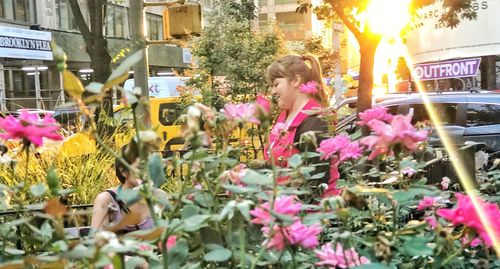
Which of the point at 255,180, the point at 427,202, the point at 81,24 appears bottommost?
the point at 427,202

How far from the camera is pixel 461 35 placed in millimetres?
17234

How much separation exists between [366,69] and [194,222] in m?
9.40

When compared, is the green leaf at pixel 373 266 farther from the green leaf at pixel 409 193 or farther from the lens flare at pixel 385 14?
the lens flare at pixel 385 14

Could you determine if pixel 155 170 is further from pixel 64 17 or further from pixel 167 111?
pixel 64 17

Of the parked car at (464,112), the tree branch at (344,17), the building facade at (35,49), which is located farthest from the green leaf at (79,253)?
the building facade at (35,49)

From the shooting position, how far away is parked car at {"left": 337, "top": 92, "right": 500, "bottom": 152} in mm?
9836

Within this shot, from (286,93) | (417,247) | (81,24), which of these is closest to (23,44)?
(81,24)

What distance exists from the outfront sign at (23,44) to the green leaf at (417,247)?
25816 millimetres

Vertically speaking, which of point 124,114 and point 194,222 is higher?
point 124,114

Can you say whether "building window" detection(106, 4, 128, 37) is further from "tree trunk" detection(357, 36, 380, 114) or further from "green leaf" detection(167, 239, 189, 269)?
"green leaf" detection(167, 239, 189, 269)

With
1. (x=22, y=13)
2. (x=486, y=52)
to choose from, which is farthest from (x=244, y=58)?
(x=22, y=13)

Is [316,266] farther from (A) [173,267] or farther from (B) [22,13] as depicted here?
(B) [22,13]

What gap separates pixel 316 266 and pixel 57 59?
0.77 meters

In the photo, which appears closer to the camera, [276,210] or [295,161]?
[276,210]
